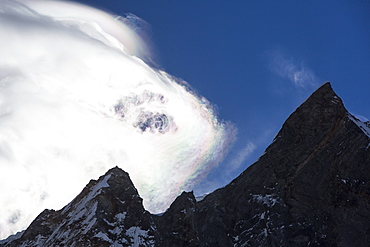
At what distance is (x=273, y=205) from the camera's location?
9925 centimetres

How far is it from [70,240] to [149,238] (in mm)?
15924

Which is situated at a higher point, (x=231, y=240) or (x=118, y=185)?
(x=118, y=185)

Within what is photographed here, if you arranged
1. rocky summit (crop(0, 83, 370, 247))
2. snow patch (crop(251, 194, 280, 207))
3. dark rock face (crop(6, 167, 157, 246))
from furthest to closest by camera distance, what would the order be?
snow patch (crop(251, 194, 280, 207)) → rocky summit (crop(0, 83, 370, 247)) → dark rock face (crop(6, 167, 157, 246))

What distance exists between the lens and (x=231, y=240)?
326 feet

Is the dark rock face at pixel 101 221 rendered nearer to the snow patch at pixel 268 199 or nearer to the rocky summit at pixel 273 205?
the rocky summit at pixel 273 205

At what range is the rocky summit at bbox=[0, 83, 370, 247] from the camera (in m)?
90.9

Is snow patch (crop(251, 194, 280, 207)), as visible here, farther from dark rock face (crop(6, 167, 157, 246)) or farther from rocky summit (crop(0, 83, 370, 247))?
dark rock face (crop(6, 167, 157, 246))

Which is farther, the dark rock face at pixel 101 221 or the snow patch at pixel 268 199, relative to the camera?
the snow patch at pixel 268 199

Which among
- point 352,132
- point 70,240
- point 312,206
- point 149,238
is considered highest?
point 70,240

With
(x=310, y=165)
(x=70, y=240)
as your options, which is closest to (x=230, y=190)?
(x=310, y=165)

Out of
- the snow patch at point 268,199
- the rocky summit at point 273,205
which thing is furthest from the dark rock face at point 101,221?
the snow patch at point 268,199

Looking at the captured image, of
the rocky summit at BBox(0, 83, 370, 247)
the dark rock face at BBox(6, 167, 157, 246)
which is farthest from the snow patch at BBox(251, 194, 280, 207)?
the dark rock face at BBox(6, 167, 157, 246)

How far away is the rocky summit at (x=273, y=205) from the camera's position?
90938 millimetres

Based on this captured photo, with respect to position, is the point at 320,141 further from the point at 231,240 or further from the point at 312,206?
the point at 231,240
